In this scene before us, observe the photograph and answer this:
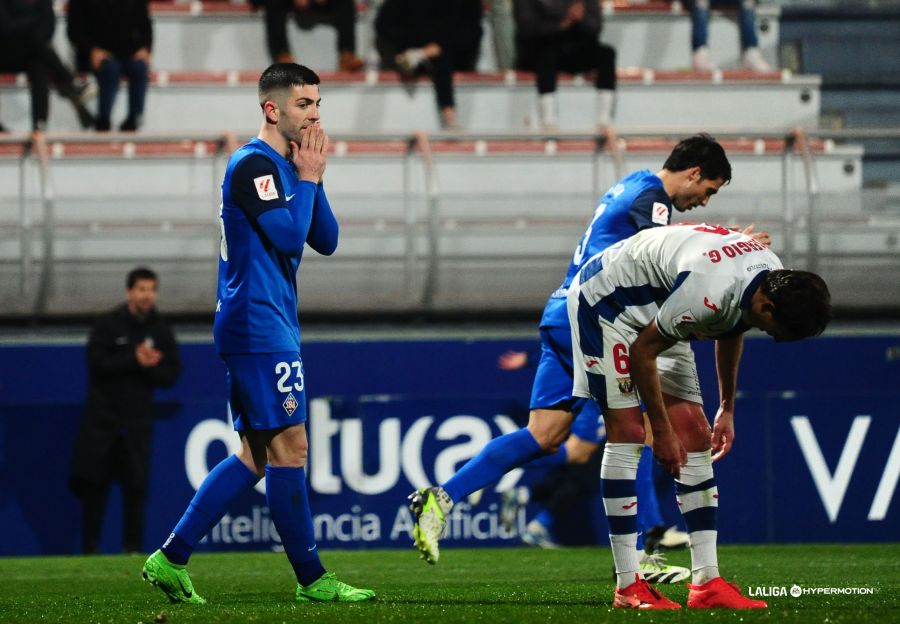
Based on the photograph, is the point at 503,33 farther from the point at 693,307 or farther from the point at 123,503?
the point at 693,307

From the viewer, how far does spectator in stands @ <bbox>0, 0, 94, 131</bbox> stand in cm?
1335

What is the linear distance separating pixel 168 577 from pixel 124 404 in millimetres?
5263

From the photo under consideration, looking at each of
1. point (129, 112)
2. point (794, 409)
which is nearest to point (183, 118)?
point (129, 112)

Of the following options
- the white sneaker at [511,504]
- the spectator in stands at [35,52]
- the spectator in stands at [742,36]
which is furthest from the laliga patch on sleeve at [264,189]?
the spectator in stands at [742,36]

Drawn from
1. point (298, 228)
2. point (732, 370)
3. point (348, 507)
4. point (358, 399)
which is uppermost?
point (298, 228)

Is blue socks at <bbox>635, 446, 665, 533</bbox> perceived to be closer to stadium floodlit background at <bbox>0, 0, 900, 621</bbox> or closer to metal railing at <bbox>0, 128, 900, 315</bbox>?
stadium floodlit background at <bbox>0, 0, 900, 621</bbox>

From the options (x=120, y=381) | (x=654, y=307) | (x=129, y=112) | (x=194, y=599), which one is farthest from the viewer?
(x=129, y=112)

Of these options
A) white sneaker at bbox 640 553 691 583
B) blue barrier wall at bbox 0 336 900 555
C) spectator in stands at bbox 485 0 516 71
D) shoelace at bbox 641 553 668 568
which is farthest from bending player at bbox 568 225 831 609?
spectator in stands at bbox 485 0 516 71

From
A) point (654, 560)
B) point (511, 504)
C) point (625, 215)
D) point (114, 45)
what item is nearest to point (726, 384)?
point (625, 215)

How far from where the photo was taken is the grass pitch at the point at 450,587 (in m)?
5.05

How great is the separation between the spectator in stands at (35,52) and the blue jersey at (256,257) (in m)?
8.12

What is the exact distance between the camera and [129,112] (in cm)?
1318

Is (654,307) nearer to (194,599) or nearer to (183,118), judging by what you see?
(194,599)

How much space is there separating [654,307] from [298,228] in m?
1.37
